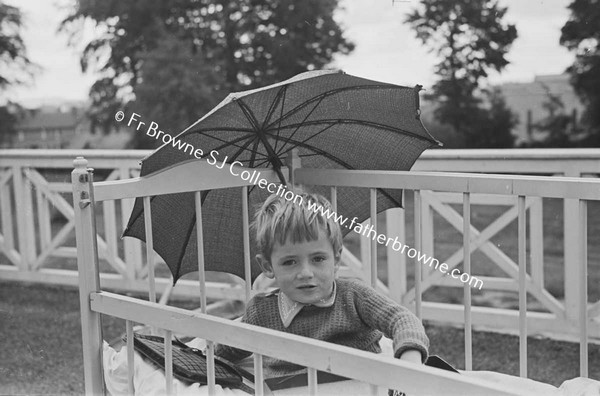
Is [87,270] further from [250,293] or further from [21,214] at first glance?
[21,214]

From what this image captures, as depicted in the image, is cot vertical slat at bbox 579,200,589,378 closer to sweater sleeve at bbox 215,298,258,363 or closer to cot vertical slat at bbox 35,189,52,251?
sweater sleeve at bbox 215,298,258,363

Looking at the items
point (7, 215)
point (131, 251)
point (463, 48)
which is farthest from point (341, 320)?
point (7, 215)

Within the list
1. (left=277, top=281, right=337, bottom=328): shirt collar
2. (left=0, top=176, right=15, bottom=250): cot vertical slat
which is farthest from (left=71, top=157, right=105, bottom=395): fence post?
(left=0, top=176, right=15, bottom=250): cot vertical slat

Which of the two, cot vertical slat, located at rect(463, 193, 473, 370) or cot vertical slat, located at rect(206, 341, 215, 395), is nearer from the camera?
cot vertical slat, located at rect(206, 341, 215, 395)

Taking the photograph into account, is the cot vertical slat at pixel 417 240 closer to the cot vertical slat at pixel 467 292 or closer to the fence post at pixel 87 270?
the cot vertical slat at pixel 467 292

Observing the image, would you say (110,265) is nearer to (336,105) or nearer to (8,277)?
(8,277)

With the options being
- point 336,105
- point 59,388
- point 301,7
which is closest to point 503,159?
point 301,7

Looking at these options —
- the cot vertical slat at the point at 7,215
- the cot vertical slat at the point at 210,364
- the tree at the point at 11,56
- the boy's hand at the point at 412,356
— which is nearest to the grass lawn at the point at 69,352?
the cot vertical slat at the point at 7,215
